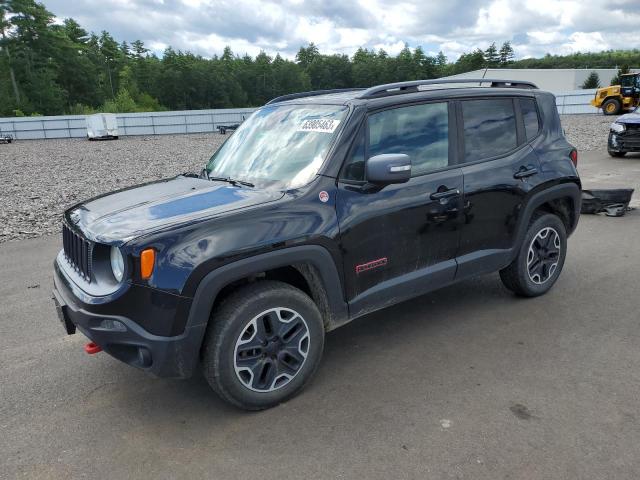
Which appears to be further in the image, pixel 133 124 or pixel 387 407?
pixel 133 124

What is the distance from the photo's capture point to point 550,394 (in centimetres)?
324

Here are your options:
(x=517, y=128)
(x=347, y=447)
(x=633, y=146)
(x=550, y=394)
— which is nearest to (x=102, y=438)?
(x=347, y=447)

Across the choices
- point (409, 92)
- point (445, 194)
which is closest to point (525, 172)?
point (445, 194)

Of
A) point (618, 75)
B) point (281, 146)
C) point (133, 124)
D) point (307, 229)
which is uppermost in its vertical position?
point (618, 75)

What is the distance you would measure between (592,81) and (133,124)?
2267 inches

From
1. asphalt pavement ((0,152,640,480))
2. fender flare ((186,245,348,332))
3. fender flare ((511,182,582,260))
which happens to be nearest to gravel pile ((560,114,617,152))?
fender flare ((511,182,582,260))

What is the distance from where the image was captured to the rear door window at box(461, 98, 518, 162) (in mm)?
4094

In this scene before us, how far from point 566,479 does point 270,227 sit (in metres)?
2.02

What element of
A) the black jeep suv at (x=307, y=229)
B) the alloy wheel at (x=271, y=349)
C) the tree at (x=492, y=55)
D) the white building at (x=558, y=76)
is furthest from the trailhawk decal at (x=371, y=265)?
the tree at (x=492, y=55)

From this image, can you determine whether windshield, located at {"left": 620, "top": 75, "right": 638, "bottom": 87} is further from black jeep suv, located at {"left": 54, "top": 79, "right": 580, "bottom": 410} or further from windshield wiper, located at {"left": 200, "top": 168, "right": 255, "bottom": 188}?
windshield wiper, located at {"left": 200, "top": 168, "right": 255, "bottom": 188}

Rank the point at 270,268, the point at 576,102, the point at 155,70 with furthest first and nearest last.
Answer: the point at 155,70, the point at 576,102, the point at 270,268

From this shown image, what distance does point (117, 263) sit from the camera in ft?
9.55

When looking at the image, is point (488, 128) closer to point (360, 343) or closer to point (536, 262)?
point (536, 262)

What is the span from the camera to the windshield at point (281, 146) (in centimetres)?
351
